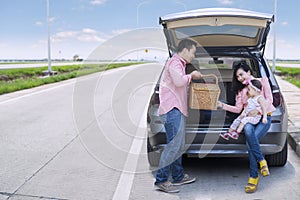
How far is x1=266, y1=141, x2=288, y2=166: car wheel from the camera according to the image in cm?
493

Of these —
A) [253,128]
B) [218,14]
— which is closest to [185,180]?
[253,128]

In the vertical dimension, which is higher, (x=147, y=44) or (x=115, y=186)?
(x=147, y=44)

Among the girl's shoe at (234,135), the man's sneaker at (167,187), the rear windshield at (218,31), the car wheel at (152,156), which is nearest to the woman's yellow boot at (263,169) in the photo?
the girl's shoe at (234,135)

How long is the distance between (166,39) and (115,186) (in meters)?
2.20

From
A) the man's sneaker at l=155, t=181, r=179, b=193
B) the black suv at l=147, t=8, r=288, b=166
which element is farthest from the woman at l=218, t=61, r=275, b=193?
the man's sneaker at l=155, t=181, r=179, b=193

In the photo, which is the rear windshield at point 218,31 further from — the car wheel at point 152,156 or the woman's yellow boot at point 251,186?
the woman's yellow boot at point 251,186

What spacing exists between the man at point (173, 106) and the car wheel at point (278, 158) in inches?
54.0

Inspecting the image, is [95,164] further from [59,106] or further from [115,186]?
[59,106]

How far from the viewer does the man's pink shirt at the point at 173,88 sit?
411cm

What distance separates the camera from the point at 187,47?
4.21 meters

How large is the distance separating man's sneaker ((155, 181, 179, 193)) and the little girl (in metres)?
0.82

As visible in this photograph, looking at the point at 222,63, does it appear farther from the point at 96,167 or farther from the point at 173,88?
the point at 96,167

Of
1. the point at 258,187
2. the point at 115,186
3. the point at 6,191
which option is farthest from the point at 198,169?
the point at 6,191

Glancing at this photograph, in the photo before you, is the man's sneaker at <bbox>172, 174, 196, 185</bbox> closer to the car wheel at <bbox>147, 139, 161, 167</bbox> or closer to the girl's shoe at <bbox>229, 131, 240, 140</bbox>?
the car wheel at <bbox>147, 139, 161, 167</bbox>
